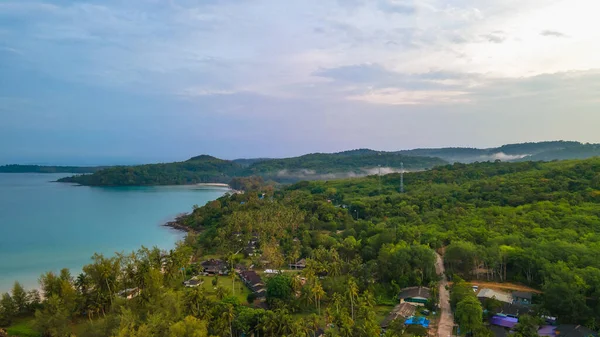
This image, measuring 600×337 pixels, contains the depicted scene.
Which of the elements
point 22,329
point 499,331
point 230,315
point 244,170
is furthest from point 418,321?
point 244,170

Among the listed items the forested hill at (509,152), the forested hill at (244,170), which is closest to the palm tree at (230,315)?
the forested hill at (244,170)

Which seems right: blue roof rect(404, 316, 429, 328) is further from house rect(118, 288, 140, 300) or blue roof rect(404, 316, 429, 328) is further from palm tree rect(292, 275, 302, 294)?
house rect(118, 288, 140, 300)

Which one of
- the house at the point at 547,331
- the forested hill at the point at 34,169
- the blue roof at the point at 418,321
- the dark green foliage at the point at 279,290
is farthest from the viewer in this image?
the forested hill at the point at 34,169

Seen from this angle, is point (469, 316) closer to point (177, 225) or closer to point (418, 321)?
point (418, 321)

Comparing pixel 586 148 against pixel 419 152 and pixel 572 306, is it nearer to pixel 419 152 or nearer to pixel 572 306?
pixel 419 152

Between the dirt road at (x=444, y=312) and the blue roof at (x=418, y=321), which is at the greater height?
the blue roof at (x=418, y=321)

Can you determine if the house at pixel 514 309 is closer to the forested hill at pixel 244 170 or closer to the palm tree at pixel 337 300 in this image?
the palm tree at pixel 337 300

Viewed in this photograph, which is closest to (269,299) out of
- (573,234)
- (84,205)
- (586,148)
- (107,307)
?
(107,307)
